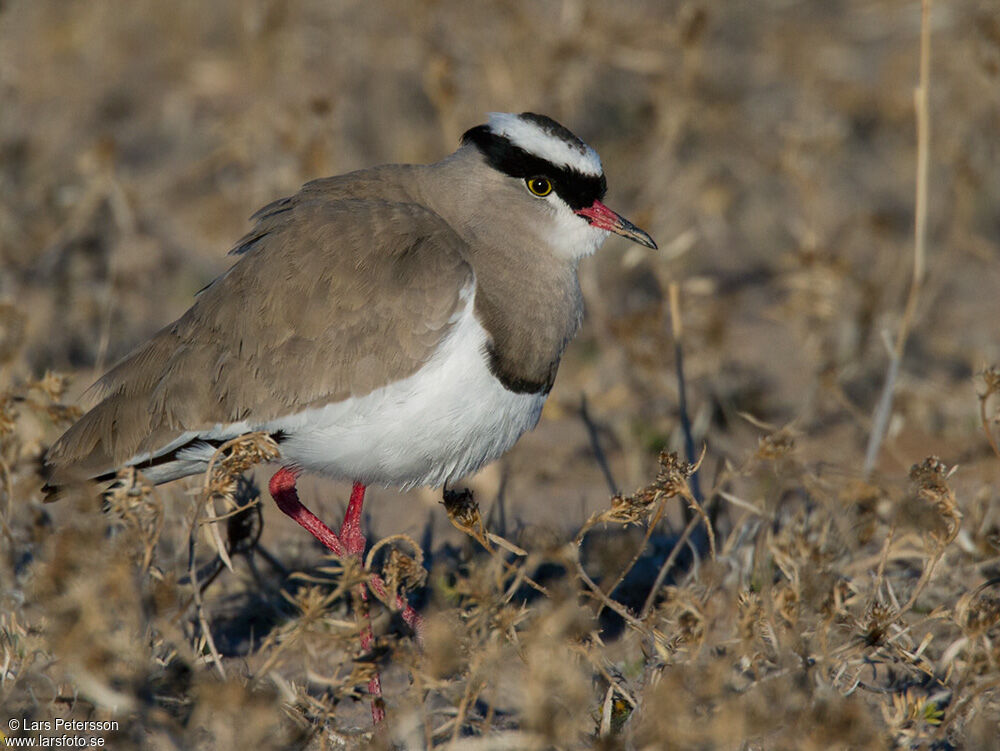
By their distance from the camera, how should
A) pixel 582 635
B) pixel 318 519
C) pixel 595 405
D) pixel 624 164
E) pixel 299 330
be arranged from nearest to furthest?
pixel 582 635 → pixel 299 330 → pixel 318 519 → pixel 595 405 → pixel 624 164

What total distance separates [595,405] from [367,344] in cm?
224

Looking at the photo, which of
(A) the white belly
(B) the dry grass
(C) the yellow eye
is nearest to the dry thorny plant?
(B) the dry grass

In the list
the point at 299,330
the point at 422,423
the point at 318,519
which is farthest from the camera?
the point at 318,519

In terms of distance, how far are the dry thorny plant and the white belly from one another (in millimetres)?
252

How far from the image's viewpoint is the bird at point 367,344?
3.38 meters

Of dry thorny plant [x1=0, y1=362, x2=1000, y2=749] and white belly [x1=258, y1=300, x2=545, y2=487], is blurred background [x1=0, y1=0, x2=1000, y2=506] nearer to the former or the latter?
dry thorny plant [x1=0, y1=362, x2=1000, y2=749]

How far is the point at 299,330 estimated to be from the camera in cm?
345

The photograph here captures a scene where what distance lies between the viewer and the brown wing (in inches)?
134

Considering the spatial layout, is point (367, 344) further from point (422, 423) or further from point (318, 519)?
point (318, 519)

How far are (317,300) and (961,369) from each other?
3.81 meters

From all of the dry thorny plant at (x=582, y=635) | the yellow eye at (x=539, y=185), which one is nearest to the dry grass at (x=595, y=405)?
the dry thorny plant at (x=582, y=635)

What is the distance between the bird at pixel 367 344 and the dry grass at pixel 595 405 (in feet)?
0.98

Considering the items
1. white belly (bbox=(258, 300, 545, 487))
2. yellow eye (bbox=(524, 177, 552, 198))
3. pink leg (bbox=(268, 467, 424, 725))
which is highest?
yellow eye (bbox=(524, 177, 552, 198))

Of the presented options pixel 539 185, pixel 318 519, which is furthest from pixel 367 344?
pixel 539 185
